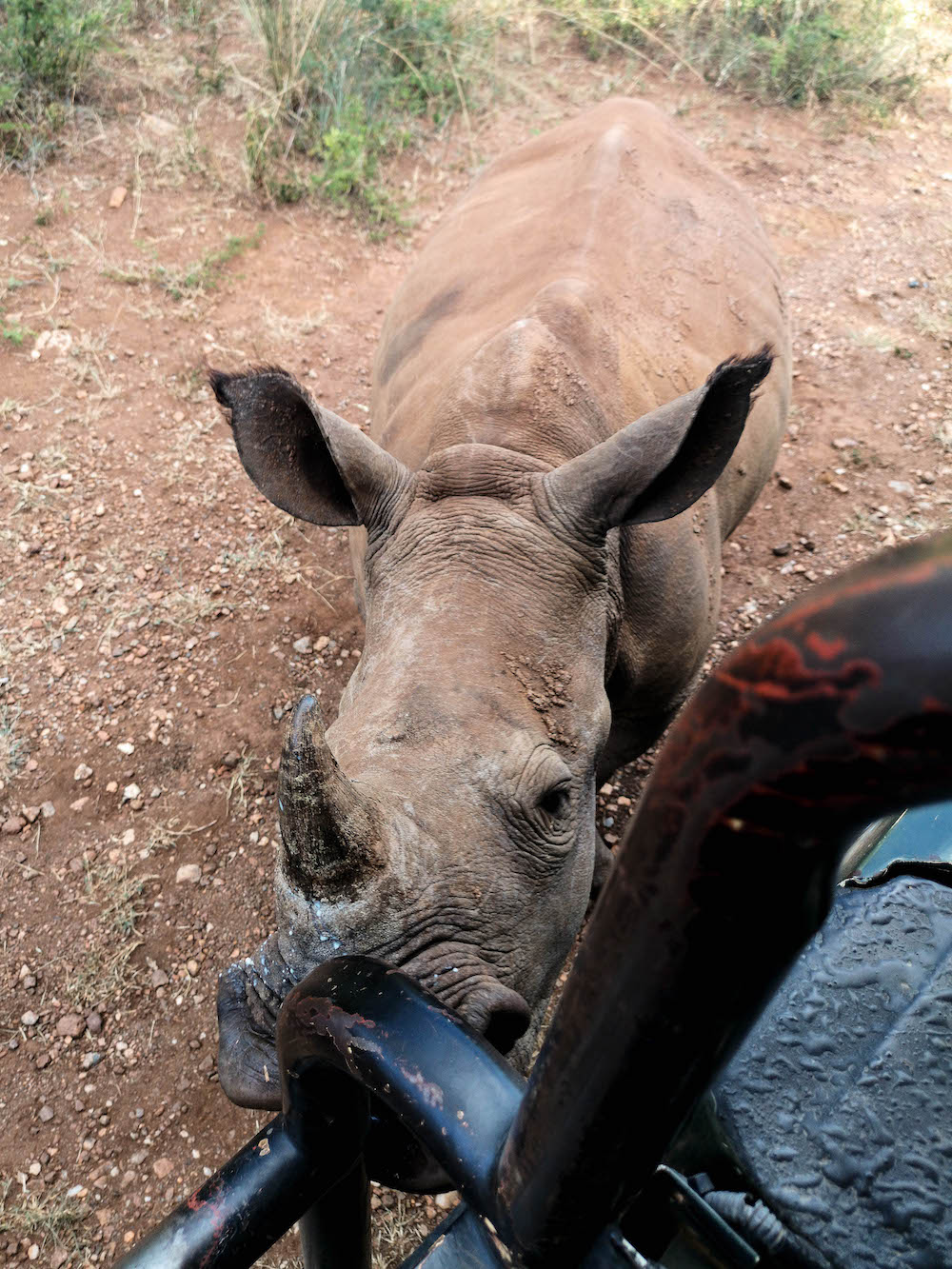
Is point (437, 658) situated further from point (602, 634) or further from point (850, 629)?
point (850, 629)

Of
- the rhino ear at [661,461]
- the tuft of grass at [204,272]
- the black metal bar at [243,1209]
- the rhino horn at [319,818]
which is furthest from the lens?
the tuft of grass at [204,272]

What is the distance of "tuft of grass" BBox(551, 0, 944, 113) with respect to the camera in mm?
9273

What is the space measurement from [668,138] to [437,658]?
12.0 ft

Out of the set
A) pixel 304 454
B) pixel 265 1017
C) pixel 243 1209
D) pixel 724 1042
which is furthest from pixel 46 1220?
pixel 724 1042

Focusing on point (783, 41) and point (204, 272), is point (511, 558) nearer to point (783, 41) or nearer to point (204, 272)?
point (204, 272)

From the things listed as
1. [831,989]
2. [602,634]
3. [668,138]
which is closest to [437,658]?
[602,634]

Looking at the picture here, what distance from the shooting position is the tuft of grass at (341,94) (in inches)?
298

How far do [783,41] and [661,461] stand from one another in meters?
8.59

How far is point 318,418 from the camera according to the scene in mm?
3020

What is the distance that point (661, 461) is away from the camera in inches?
111

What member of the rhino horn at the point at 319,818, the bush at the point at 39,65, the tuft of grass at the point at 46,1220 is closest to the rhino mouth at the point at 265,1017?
the rhino horn at the point at 319,818

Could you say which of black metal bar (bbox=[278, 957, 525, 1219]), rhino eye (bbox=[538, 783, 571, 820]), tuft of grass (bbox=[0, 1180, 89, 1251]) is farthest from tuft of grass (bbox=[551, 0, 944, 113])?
black metal bar (bbox=[278, 957, 525, 1219])

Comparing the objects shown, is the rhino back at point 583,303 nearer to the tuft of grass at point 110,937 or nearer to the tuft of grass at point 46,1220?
the tuft of grass at point 110,937

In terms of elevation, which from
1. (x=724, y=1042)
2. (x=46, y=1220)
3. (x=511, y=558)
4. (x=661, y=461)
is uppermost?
(x=724, y=1042)
